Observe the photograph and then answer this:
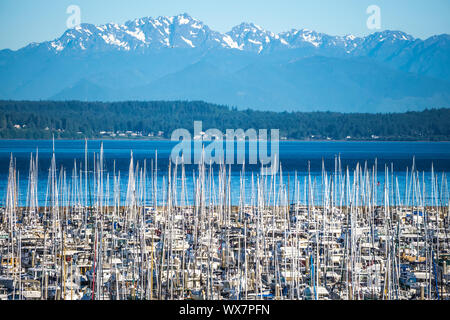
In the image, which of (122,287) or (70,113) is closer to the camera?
(122,287)

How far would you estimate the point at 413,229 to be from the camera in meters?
22.0

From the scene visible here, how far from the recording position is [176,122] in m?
181

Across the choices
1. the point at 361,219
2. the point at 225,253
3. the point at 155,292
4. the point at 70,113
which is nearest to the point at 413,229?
the point at 361,219

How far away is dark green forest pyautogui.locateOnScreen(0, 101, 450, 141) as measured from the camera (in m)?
154

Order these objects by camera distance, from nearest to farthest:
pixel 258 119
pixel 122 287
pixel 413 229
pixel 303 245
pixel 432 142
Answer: pixel 122 287
pixel 303 245
pixel 413 229
pixel 432 142
pixel 258 119

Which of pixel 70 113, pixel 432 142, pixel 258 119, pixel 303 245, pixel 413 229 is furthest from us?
pixel 258 119

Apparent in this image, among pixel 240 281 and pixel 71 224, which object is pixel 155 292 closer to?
pixel 240 281

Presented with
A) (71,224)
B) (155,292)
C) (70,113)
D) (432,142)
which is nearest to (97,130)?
(70,113)

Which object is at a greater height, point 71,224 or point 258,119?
point 258,119

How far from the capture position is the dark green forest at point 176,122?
154250 millimetres

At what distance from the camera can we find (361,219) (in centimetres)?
2386

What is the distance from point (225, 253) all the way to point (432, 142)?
151 meters
